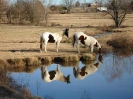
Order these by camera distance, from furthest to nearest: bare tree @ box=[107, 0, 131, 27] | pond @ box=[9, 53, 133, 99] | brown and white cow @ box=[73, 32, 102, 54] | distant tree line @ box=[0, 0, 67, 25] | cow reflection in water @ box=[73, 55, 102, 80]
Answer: distant tree line @ box=[0, 0, 67, 25] < bare tree @ box=[107, 0, 131, 27] < brown and white cow @ box=[73, 32, 102, 54] < cow reflection in water @ box=[73, 55, 102, 80] < pond @ box=[9, 53, 133, 99]

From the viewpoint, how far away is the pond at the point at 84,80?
1460 cm

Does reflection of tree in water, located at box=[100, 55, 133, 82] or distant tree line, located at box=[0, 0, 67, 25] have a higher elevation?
distant tree line, located at box=[0, 0, 67, 25]

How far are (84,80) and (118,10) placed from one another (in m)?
37.9

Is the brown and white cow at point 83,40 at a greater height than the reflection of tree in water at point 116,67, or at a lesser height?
greater

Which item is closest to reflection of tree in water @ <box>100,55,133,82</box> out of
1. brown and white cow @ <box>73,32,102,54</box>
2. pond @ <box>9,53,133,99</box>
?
pond @ <box>9,53,133,99</box>

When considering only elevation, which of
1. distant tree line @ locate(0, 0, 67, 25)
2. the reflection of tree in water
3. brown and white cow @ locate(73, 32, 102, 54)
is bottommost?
the reflection of tree in water

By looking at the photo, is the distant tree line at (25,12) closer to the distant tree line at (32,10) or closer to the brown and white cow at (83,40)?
the distant tree line at (32,10)

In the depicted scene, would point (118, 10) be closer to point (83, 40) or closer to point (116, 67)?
point (83, 40)

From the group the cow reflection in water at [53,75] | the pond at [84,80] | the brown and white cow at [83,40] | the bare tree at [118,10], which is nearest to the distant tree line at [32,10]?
the bare tree at [118,10]

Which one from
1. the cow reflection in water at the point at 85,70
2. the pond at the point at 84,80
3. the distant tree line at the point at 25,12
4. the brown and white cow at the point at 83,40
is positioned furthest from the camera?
the distant tree line at the point at 25,12

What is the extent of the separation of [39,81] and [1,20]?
1888 inches

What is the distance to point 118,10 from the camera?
175ft

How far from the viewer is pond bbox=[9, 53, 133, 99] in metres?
14.6

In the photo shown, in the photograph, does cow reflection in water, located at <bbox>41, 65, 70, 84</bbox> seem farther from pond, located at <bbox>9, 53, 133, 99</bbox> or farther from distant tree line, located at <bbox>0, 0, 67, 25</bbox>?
distant tree line, located at <bbox>0, 0, 67, 25</bbox>
